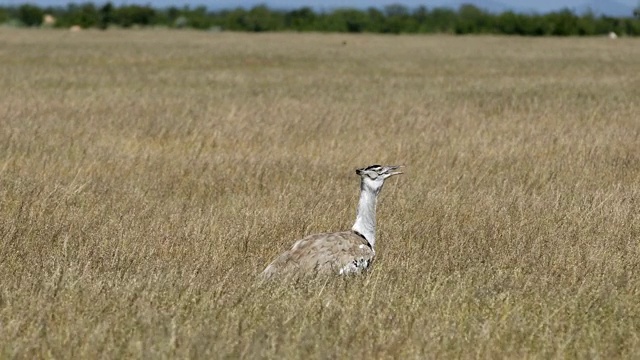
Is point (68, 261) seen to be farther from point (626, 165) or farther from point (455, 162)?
point (626, 165)

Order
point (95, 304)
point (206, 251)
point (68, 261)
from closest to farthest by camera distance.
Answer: point (95, 304) → point (68, 261) → point (206, 251)

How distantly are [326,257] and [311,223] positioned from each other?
212 cm

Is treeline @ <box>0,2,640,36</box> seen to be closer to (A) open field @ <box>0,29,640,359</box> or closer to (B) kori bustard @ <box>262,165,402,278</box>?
(A) open field @ <box>0,29,640,359</box>

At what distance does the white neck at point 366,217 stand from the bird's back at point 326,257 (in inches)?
8.7

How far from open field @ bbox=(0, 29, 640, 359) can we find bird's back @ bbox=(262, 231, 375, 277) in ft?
0.36

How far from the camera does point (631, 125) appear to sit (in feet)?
47.7

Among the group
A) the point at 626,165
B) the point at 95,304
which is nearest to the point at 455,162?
the point at 626,165

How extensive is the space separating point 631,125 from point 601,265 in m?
8.64

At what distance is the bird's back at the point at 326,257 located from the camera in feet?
18.7

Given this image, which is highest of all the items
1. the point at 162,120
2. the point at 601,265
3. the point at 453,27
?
the point at 601,265

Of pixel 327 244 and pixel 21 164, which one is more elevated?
pixel 327 244

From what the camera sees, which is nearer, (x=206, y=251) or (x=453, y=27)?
(x=206, y=251)

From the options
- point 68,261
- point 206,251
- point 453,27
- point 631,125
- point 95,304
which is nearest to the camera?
point 95,304

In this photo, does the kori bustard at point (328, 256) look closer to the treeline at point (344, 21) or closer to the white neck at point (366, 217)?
the white neck at point (366, 217)
